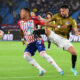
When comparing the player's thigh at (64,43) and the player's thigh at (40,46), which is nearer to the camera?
the player's thigh at (40,46)

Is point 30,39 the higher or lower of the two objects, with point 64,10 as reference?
lower

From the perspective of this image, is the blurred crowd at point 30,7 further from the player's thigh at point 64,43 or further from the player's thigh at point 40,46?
the player's thigh at point 40,46

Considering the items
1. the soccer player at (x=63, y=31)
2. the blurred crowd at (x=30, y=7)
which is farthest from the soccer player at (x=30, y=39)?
the blurred crowd at (x=30, y=7)

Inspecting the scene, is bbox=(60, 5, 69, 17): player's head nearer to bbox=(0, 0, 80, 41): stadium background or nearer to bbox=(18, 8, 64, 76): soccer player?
bbox=(18, 8, 64, 76): soccer player

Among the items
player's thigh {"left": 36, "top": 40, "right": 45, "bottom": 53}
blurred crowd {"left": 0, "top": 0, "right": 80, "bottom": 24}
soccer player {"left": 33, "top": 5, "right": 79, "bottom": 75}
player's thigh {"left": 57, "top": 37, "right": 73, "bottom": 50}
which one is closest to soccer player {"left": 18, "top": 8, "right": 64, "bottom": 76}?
player's thigh {"left": 36, "top": 40, "right": 45, "bottom": 53}

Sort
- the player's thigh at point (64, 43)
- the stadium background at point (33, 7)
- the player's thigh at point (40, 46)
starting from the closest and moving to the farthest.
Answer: the player's thigh at point (40, 46)
the player's thigh at point (64, 43)
the stadium background at point (33, 7)

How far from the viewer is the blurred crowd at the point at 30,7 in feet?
112

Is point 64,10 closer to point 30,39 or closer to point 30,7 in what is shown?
point 30,39

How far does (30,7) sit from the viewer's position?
3503 cm

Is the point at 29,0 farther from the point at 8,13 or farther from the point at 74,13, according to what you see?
the point at 74,13

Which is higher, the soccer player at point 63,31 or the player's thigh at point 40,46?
the soccer player at point 63,31

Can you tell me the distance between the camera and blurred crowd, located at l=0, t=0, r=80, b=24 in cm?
3416

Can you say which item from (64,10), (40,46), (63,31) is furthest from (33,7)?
(40,46)

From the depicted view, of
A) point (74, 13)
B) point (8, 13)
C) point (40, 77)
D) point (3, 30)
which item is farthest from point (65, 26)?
point (8, 13)
